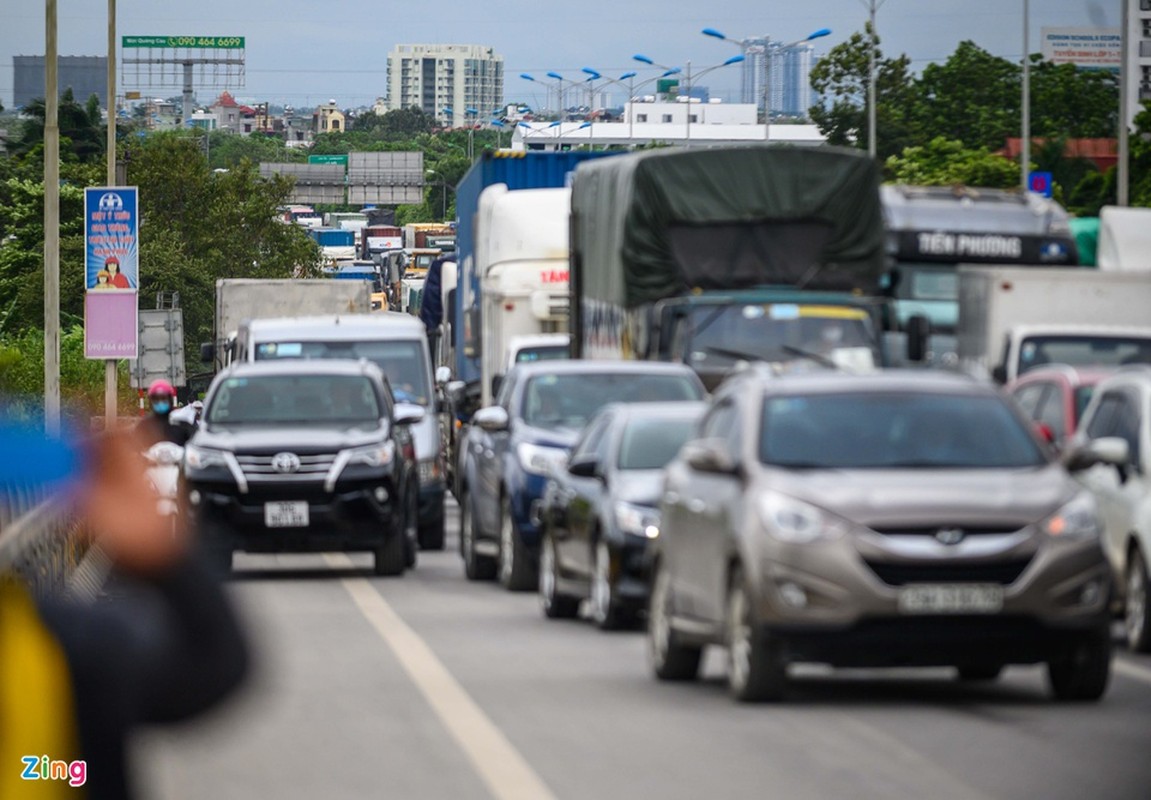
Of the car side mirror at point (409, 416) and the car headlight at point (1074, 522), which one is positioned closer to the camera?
the car headlight at point (1074, 522)

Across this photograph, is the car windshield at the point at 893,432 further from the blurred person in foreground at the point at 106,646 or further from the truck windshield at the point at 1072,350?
the truck windshield at the point at 1072,350

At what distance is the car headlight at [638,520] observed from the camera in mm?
15781

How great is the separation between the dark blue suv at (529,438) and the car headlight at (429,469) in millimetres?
3599

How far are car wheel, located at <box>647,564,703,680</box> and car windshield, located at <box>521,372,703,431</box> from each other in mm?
6550

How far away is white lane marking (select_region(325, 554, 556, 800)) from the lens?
9508 millimetres

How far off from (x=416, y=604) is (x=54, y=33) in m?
21.8

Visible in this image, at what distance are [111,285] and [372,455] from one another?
20.1 metres

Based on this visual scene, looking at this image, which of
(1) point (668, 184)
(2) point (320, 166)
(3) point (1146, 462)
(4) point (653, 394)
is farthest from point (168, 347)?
(2) point (320, 166)

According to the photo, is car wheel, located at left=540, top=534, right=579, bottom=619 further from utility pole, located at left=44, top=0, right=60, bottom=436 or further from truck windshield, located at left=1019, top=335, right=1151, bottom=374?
utility pole, located at left=44, top=0, right=60, bottom=436

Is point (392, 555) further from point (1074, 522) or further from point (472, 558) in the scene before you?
point (1074, 522)

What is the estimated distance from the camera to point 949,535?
37.6 ft

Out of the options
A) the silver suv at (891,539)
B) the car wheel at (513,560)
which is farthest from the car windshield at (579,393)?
the silver suv at (891,539)

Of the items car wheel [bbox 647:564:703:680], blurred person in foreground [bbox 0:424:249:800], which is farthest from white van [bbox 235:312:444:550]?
blurred person in foreground [bbox 0:424:249:800]

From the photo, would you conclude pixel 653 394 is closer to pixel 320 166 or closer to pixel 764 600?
pixel 764 600
